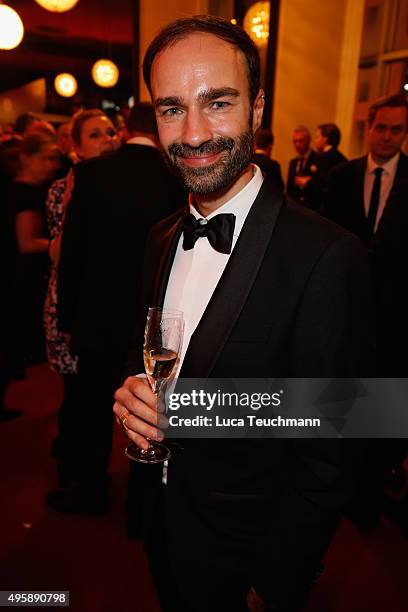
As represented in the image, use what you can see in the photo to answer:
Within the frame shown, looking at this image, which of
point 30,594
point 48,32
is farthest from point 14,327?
point 48,32

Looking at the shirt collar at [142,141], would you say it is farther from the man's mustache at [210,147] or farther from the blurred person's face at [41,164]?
the man's mustache at [210,147]

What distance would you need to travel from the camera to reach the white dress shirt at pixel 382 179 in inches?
127

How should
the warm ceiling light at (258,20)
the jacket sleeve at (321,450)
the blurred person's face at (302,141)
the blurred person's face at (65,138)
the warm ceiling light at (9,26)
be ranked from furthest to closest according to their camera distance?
the warm ceiling light at (258,20)
the blurred person's face at (302,141)
the warm ceiling light at (9,26)
the blurred person's face at (65,138)
the jacket sleeve at (321,450)

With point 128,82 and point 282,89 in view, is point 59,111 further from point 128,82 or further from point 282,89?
point 282,89

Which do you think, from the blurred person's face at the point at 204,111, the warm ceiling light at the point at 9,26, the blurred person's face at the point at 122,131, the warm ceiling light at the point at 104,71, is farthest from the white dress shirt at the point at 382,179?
the warm ceiling light at the point at 104,71

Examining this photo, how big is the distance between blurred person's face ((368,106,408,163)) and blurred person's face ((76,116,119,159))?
177 centimetres

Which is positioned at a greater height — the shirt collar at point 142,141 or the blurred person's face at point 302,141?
the blurred person's face at point 302,141

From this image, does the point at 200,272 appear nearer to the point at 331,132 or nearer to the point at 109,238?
the point at 109,238

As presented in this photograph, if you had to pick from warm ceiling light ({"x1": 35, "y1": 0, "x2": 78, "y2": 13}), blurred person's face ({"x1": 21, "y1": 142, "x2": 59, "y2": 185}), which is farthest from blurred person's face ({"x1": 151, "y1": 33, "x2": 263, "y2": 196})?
warm ceiling light ({"x1": 35, "y1": 0, "x2": 78, "y2": 13})

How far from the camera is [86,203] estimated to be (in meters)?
2.27

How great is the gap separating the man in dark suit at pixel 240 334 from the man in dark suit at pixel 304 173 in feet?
14.2

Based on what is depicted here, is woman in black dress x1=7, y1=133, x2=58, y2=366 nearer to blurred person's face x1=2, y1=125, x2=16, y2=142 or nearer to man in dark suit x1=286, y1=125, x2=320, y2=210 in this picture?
blurred person's face x1=2, y1=125, x2=16, y2=142

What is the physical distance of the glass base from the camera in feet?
3.76

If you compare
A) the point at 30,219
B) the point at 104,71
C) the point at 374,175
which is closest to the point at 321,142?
the point at 374,175
